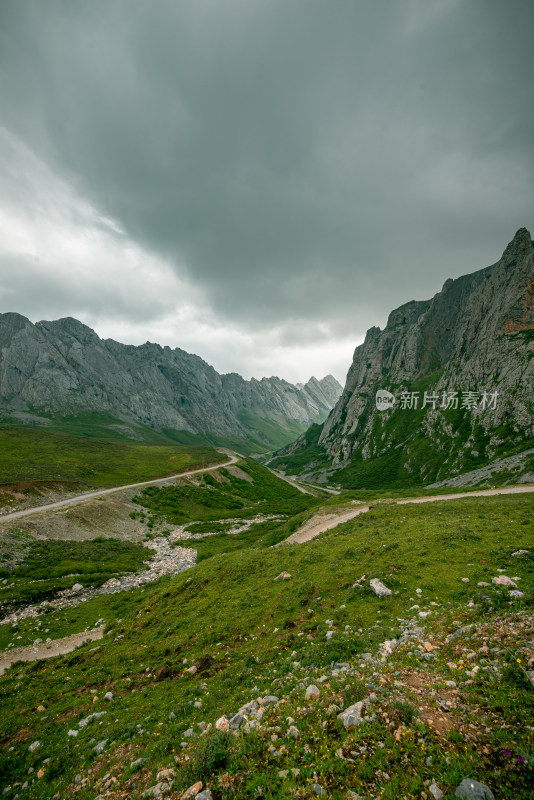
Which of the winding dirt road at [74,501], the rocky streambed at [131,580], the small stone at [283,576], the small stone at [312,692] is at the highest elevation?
the small stone at [312,692]

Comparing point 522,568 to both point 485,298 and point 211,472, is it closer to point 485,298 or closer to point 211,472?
point 211,472

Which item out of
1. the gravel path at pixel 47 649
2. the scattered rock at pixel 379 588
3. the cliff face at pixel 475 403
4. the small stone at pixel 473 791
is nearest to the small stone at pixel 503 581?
the scattered rock at pixel 379 588

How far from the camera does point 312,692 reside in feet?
29.4

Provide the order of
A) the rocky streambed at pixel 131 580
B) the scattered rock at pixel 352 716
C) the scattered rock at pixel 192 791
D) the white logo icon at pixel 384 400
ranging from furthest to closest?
1. the white logo icon at pixel 384 400
2. the rocky streambed at pixel 131 580
3. the scattered rock at pixel 352 716
4. the scattered rock at pixel 192 791

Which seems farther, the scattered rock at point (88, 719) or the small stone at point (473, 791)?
the scattered rock at point (88, 719)

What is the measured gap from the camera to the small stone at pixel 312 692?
345 inches

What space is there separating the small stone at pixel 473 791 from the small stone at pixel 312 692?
461cm

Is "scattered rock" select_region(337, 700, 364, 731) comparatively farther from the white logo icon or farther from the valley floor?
the white logo icon

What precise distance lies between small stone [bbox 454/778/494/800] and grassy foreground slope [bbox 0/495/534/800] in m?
0.25

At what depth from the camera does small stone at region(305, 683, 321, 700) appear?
8.77 m

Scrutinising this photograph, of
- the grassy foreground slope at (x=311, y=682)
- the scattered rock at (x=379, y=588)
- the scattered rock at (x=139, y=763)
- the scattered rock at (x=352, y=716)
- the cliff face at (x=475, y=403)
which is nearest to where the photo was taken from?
the grassy foreground slope at (x=311, y=682)

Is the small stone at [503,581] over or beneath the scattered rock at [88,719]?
over

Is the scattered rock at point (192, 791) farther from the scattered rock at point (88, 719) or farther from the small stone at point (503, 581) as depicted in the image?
the small stone at point (503, 581)

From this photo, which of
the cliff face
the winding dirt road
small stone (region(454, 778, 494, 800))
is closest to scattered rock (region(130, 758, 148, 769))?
small stone (region(454, 778, 494, 800))
